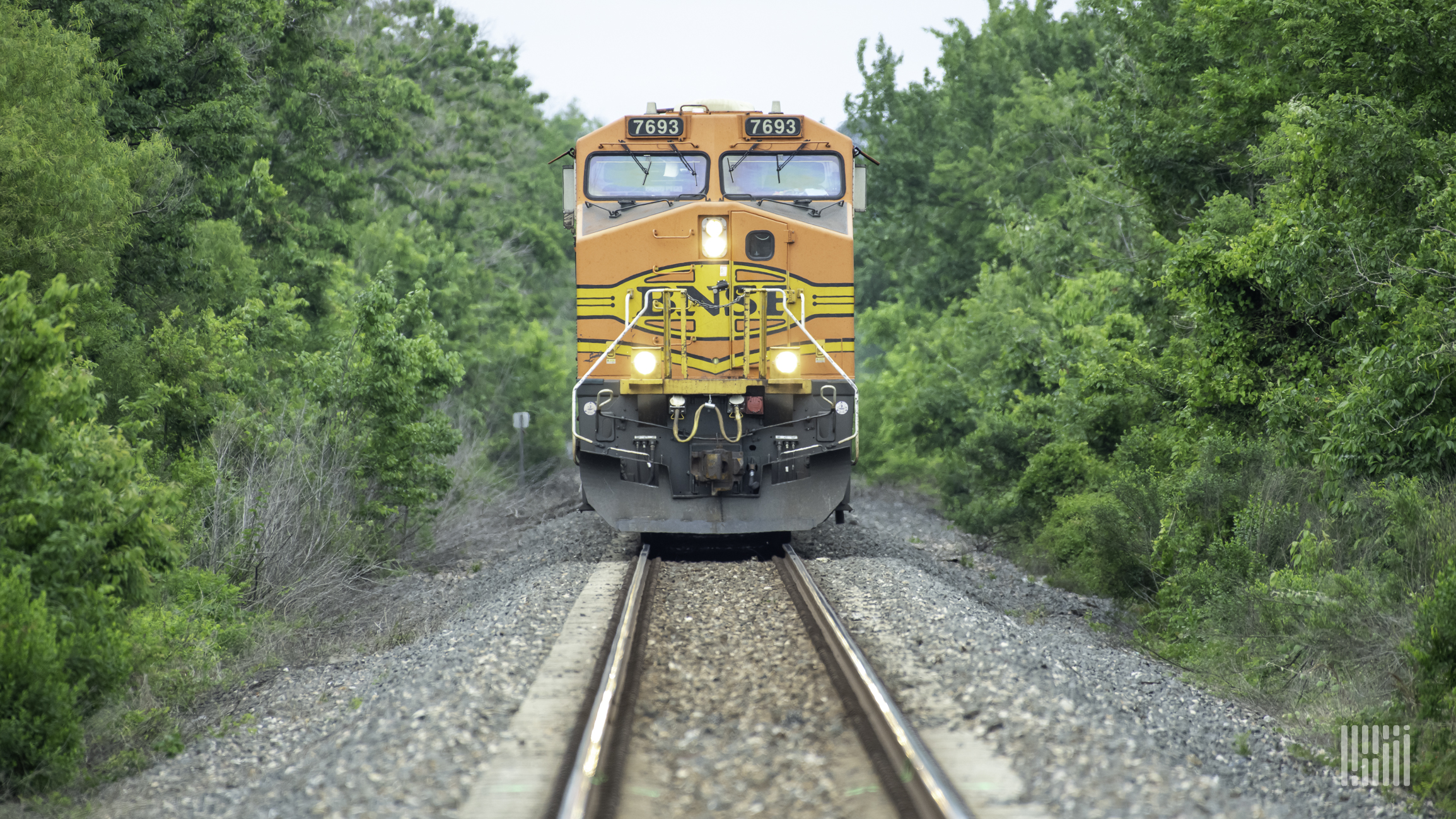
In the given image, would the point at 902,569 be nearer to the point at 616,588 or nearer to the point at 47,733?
the point at 616,588

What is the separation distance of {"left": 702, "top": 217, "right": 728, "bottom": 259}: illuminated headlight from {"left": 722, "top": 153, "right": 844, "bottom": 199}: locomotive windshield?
44cm

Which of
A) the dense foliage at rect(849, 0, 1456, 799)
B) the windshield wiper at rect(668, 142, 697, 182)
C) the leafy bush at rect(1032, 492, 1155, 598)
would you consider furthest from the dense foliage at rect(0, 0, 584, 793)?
the leafy bush at rect(1032, 492, 1155, 598)

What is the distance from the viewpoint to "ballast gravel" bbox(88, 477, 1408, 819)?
5055mm

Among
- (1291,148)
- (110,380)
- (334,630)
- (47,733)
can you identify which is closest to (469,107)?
(110,380)

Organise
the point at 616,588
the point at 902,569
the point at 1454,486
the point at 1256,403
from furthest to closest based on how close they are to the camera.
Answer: the point at 1256,403 → the point at 902,569 → the point at 616,588 → the point at 1454,486

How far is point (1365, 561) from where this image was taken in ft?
28.8

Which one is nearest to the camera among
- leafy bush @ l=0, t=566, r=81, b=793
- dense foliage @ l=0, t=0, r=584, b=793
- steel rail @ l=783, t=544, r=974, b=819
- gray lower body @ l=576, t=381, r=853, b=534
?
steel rail @ l=783, t=544, r=974, b=819

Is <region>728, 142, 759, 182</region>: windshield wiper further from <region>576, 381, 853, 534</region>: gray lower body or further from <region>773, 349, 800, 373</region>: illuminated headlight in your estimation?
<region>576, 381, 853, 534</region>: gray lower body

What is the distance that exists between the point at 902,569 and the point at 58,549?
22.5ft

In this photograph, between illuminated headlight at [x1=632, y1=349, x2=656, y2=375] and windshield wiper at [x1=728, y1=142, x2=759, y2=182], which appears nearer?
illuminated headlight at [x1=632, y1=349, x2=656, y2=375]

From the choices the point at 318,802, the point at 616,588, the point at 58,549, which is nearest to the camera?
the point at 318,802

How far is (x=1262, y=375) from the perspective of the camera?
1110 cm

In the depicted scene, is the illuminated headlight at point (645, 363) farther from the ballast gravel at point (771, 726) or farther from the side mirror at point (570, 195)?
the ballast gravel at point (771, 726)

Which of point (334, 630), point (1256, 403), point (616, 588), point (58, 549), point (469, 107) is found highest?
point (469, 107)
